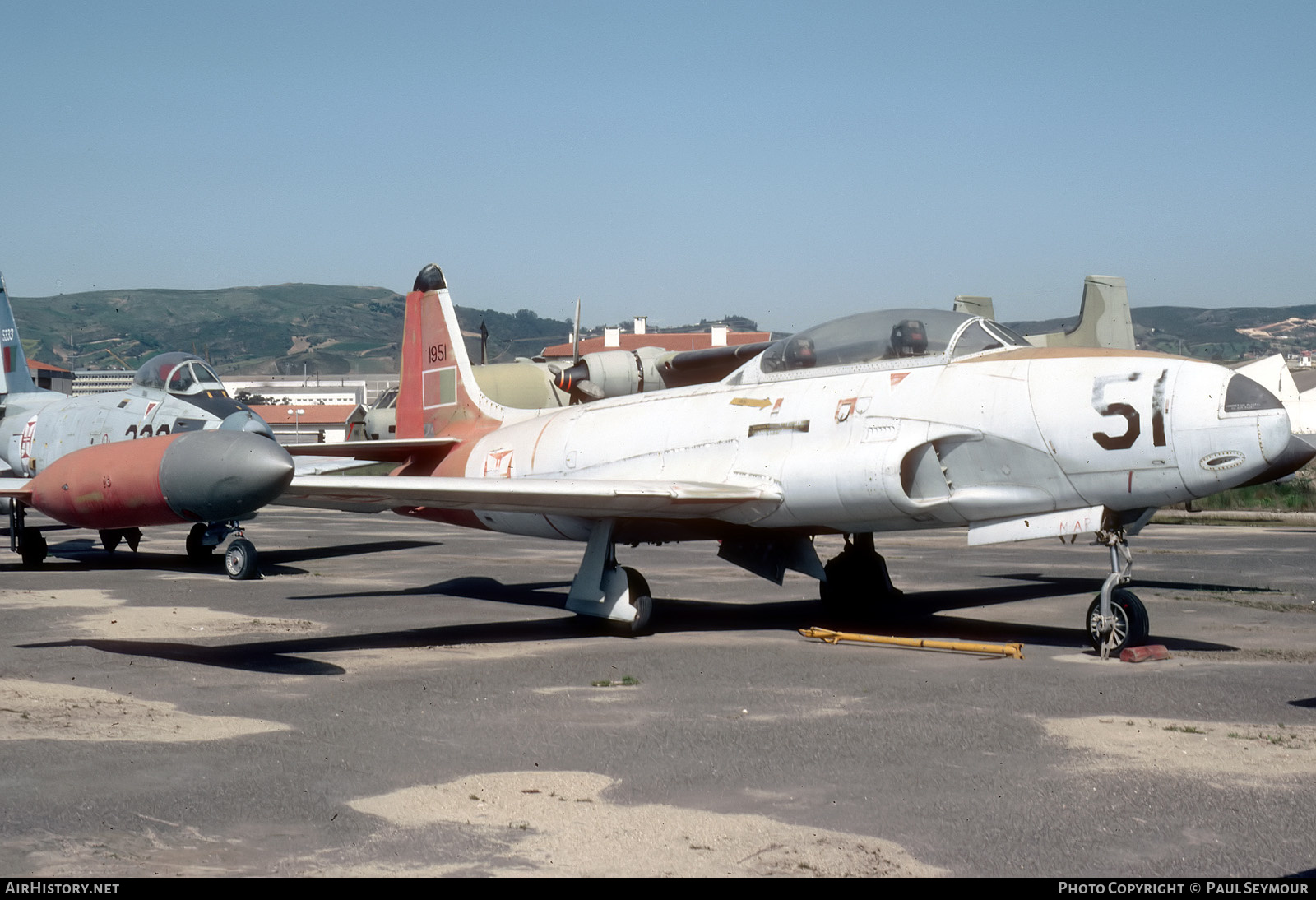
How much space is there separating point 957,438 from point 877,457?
0.70 metres

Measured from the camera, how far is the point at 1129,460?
30.7 ft

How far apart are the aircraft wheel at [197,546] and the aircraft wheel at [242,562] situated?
8.25ft

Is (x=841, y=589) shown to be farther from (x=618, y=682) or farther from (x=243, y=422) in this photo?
(x=243, y=422)

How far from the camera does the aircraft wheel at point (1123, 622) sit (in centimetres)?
959

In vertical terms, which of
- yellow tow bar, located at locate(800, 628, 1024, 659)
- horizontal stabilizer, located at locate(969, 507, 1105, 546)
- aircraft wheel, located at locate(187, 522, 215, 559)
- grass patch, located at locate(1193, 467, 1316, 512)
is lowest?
grass patch, located at locate(1193, 467, 1316, 512)

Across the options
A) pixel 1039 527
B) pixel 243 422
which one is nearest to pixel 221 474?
pixel 1039 527

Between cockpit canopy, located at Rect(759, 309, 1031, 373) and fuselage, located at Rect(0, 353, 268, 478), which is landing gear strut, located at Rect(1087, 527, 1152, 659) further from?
fuselage, located at Rect(0, 353, 268, 478)

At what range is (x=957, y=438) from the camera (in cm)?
1014

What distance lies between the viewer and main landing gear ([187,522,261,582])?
1620 centimetres

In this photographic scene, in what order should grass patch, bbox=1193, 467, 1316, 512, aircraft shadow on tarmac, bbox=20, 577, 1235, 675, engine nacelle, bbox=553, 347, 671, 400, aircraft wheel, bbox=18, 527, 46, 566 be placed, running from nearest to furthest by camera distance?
A: aircraft shadow on tarmac, bbox=20, 577, 1235, 675 → aircraft wheel, bbox=18, 527, 46, 566 → engine nacelle, bbox=553, 347, 671, 400 → grass patch, bbox=1193, 467, 1316, 512

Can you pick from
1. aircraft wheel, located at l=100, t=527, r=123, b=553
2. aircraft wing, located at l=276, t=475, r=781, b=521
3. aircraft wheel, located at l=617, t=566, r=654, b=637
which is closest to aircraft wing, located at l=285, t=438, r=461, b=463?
aircraft wing, located at l=276, t=475, r=781, b=521

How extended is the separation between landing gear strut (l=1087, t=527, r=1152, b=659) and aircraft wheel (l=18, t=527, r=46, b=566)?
49.9 ft
